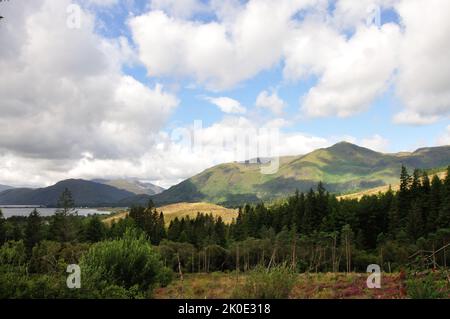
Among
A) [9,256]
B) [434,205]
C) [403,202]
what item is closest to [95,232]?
[403,202]

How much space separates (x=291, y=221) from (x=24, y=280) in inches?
4826

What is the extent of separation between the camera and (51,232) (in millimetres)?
127875

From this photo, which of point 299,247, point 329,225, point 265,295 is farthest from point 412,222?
point 265,295

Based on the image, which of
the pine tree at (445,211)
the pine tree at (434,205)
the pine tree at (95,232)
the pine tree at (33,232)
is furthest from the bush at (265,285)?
the pine tree at (95,232)

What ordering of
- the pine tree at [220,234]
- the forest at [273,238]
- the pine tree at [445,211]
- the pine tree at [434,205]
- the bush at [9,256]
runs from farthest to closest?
the pine tree at [220,234] → the pine tree at [434,205] → the pine tree at [445,211] → the forest at [273,238] → the bush at [9,256]

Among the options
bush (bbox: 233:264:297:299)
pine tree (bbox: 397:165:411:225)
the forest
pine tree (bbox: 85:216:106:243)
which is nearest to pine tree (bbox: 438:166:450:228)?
the forest

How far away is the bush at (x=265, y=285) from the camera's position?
1501 cm

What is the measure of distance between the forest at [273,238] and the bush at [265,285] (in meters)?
13.1

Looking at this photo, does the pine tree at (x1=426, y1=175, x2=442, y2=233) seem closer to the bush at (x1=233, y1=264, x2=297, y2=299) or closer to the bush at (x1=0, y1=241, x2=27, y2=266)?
the bush at (x1=0, y1=241, x2=27, y2=266)

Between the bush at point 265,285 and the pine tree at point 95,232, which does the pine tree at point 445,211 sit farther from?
the pine tree at point 95,232

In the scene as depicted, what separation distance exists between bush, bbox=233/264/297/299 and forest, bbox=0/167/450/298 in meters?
13.1
